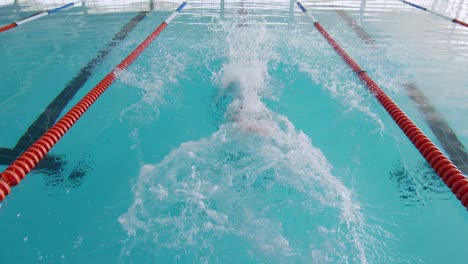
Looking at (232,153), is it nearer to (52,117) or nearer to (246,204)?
(246,204)

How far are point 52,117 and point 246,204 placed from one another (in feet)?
8.72

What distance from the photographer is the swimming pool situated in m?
2.48

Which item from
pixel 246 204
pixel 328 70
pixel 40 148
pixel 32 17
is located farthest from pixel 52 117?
pixel 32 17

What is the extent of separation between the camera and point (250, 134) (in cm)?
333

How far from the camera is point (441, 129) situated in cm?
369

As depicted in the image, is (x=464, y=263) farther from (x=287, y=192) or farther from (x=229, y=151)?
(x=229, y=151)

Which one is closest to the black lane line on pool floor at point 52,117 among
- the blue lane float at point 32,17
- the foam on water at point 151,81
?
the foam on water at point 151,81

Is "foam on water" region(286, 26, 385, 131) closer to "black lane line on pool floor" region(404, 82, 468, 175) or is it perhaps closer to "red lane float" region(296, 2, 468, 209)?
"red lane float" region(296, 2, 468, 209)

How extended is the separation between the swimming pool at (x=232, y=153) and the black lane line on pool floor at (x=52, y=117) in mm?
27

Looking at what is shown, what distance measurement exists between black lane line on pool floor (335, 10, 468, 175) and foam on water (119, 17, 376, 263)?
1.23 meters

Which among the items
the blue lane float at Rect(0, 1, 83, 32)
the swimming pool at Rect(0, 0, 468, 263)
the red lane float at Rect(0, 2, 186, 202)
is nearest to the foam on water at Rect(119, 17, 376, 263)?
the swimming pool at Rect(0, 0, 468, 263)

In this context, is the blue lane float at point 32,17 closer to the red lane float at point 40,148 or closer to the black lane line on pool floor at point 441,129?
the red lane float at point 40,148

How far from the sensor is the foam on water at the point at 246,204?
7.97 ft

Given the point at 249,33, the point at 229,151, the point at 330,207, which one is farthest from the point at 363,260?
the point at 249,33
